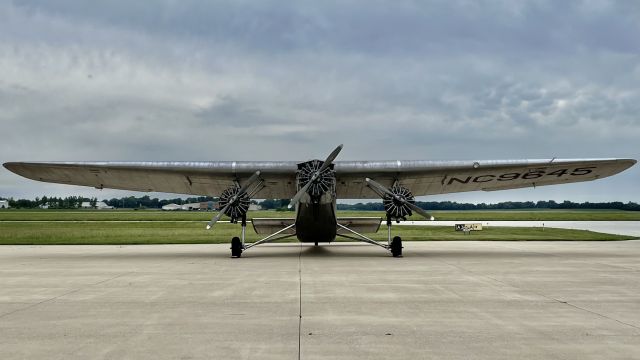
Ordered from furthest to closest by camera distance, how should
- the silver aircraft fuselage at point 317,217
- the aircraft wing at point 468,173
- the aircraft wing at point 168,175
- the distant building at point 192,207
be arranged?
the distant building at point 192,207 < the aircraft wing at point 168,175 < the aircraft wing at point 468,173 < the silver aircraft fuselage at point 317,217

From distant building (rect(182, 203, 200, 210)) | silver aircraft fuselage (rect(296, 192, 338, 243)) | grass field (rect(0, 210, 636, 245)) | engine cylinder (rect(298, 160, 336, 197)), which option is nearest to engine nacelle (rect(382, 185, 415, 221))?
silver aircraft fuselage (rect(296, 192, 338, 243))

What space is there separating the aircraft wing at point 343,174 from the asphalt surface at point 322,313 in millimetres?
5794

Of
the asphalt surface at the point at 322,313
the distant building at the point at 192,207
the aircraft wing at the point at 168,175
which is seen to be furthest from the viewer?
the distant building at the point at 192,207

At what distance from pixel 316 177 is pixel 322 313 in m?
10.4

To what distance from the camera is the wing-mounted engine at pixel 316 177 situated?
60.2 feet

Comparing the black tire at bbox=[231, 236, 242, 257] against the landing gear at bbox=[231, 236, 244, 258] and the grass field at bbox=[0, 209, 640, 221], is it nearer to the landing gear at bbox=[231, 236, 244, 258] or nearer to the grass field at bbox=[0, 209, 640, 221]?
the landing gear at bbox=[231, 236, 244, 258]

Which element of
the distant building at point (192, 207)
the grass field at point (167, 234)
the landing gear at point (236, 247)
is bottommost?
the grass field at point (167, 234)

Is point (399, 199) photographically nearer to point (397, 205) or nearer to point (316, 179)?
point (397, 205)

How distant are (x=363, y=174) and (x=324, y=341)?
46.9 ft

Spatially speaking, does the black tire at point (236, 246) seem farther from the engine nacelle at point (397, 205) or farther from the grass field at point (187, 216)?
the grass field at point (187, 216)

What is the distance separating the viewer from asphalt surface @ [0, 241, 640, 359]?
19.5ft

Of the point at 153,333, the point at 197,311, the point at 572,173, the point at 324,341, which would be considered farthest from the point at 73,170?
the point at 572,173

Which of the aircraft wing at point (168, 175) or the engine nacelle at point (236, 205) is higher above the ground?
the aircraft wing at point (168, 175)

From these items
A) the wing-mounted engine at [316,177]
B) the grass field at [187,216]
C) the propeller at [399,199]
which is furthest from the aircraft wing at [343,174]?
the grass field at [187,216]
